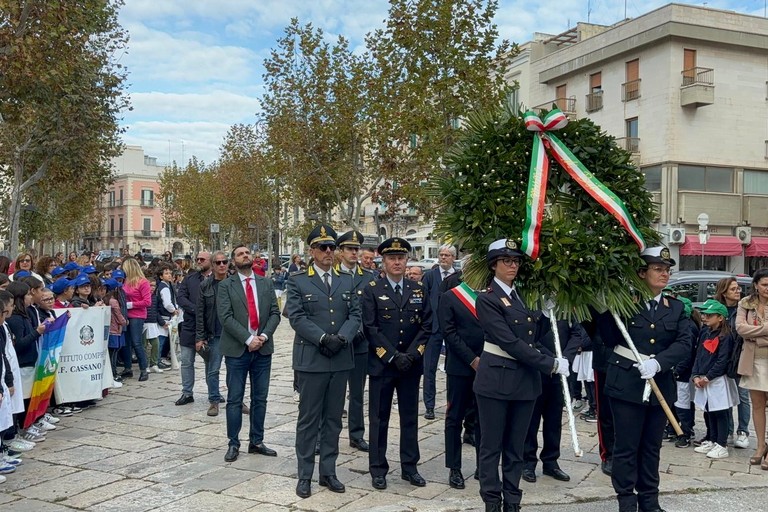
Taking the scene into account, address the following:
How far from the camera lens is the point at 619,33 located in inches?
1294

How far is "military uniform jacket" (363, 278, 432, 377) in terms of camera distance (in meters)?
6.34

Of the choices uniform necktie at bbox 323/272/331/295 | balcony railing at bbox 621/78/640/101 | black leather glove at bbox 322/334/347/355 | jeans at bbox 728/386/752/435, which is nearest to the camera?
black leather glove at bbox 322/334/347/355

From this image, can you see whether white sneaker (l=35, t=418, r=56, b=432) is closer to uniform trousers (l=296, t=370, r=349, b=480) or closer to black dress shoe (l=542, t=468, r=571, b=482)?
uniform trousers (l=296, t=370, r=349, b=480)

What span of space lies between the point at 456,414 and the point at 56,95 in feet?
41.1

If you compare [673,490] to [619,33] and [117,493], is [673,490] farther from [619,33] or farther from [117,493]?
[619,33]

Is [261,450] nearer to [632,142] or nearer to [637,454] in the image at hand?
[637,454]

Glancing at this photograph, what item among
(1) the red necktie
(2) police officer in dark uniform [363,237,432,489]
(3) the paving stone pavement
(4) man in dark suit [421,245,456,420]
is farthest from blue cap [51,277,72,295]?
(2) police officer in dark uniform [363,237,432,489]

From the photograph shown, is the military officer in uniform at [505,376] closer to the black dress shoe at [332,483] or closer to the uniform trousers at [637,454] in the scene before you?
the uniform trousers at [637,454]

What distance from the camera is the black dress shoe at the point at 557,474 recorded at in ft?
21.3

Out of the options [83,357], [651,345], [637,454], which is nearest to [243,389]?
[83,357]

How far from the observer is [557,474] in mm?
6523

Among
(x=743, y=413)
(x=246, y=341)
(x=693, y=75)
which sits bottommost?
(x=743, y=413)

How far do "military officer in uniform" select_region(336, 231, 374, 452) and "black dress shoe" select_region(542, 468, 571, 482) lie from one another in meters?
1.84

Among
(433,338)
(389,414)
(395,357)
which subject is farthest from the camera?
(433,338)
